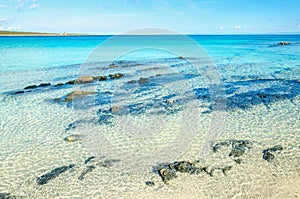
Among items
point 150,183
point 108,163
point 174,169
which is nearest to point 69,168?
point 108,163

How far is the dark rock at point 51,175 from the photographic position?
6.83 meters

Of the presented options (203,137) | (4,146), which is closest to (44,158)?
(4,146)

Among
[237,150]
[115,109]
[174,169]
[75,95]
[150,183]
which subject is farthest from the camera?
[75,95]

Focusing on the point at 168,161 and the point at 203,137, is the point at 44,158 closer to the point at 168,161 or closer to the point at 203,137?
the point at 168,161

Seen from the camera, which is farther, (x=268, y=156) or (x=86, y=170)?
(x=268, y=156)

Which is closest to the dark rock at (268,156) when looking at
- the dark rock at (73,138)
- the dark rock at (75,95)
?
the dark rock at (73,138)

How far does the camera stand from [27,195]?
248 inches

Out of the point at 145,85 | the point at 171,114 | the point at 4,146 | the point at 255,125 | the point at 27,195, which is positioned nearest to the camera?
the point at 27,195

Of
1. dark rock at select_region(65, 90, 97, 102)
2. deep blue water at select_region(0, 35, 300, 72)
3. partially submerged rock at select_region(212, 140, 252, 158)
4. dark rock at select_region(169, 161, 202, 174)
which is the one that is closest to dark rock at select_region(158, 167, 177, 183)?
dark rock at select_region(169, 161, 202, 174)

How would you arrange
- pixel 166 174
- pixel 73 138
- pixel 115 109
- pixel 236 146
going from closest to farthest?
pixel 166 174, pixel 236 146, pixel 73 138, pixel 115 109

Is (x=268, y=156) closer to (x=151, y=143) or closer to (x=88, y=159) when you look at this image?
(x=151, y=143)

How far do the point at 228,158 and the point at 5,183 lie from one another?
6.67 m

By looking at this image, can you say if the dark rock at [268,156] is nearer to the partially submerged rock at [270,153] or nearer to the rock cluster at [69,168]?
the partially submerged rock at [270,153]

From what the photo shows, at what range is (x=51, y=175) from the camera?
7109 mm
